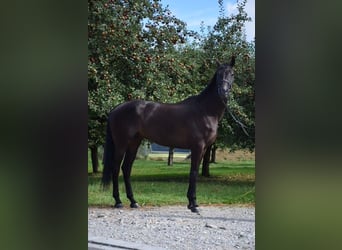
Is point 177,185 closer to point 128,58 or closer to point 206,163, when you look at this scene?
point 206,163

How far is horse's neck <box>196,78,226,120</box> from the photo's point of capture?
4.29 m

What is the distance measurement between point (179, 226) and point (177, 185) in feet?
1.16

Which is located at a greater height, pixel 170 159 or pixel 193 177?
pixel 170 159

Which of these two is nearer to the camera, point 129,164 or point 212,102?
point 212,102

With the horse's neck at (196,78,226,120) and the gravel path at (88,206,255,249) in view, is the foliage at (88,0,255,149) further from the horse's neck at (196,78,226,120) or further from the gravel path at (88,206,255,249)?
the gravel path at (88,206,255,249)

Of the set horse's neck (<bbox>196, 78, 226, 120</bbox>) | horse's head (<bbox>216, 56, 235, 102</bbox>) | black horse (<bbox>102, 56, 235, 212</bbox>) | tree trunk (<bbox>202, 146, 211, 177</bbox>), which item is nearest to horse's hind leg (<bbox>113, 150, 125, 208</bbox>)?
black horse (<bbox>102, 56, 235, 212</bbox>)

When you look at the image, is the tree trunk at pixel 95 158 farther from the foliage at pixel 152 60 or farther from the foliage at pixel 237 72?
the foliage at pixel 237 72

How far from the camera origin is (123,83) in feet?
15.4

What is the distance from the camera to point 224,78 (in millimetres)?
4234

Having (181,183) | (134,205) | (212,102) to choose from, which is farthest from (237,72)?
(134,205)

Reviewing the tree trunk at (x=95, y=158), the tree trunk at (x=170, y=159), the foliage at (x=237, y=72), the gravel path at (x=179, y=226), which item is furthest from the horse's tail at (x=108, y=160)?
the foliage at (x=237, y=72)

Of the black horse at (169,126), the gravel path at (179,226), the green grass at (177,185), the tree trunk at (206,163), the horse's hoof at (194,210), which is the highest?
the black horse at (169,126)

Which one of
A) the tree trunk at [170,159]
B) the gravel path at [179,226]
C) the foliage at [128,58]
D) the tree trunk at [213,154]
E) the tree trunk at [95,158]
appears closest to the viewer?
the gravel path at [179,226]

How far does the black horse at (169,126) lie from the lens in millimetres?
4281
